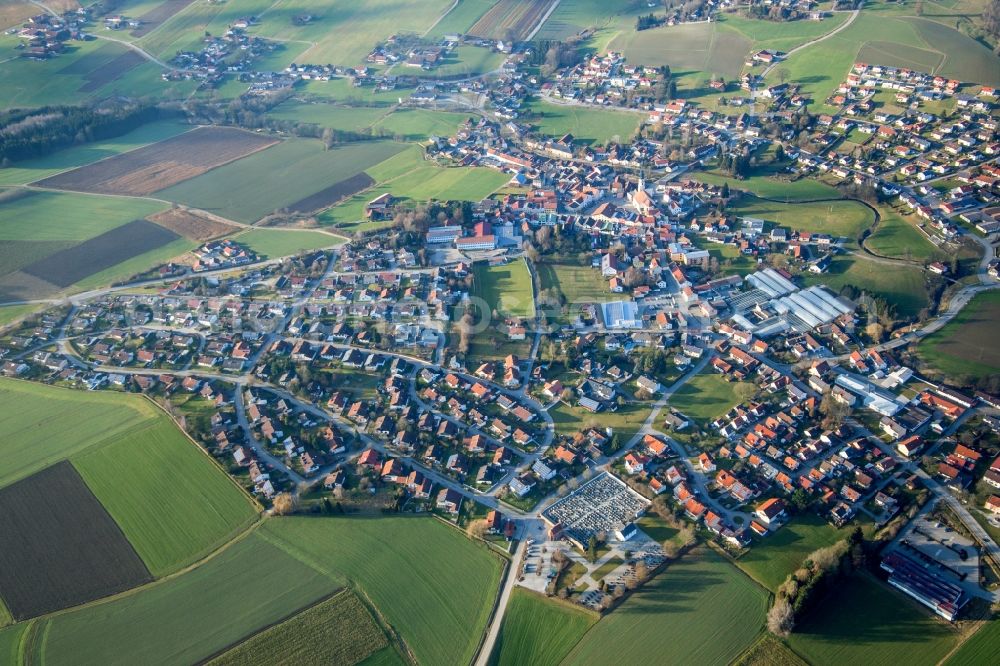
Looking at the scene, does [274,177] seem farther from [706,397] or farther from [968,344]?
[968,344]

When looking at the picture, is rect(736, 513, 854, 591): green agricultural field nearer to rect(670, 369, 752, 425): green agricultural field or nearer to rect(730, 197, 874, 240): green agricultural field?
rect(670, 369, 752, 425): green agricultural field

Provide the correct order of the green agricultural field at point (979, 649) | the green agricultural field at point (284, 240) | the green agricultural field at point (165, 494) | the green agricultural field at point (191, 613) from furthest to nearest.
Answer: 1. the green agricultural field at point (284, 240)
2. the green agricultural field at point (165, 494)
3. the green agricultural field at point (191, 613)
4. the green agricultural field at point (979, 649)

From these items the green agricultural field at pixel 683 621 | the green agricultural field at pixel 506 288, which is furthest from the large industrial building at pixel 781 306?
the green agricultural field at pixel 683 621

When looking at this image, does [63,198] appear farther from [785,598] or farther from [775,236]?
[785,598]

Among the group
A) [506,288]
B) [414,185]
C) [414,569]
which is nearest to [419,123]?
[414,185]

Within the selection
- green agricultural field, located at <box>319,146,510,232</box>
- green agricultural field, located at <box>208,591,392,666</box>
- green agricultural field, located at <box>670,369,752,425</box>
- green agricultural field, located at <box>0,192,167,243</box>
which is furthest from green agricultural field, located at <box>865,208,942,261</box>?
green agricultural field, located at <box>0,192,167,243</box>

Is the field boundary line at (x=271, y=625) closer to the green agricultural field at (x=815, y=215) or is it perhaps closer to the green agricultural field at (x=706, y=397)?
the green agricultural field at (x=706, y=397)
